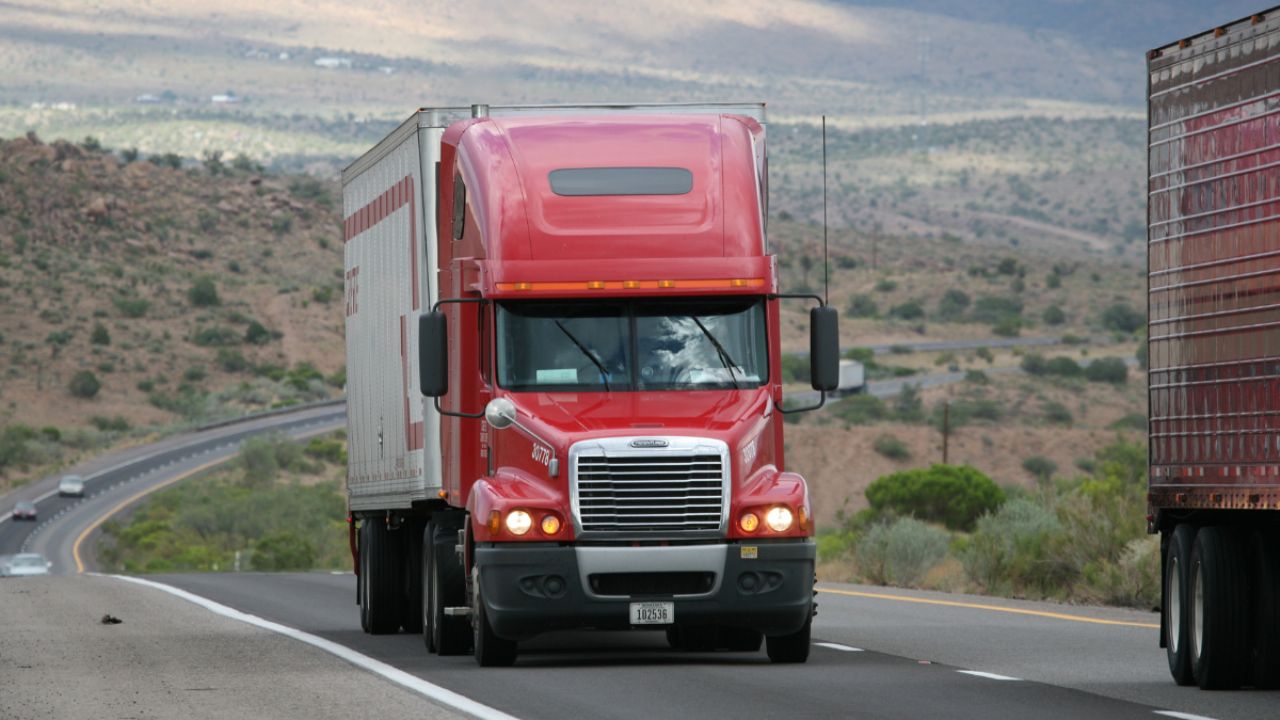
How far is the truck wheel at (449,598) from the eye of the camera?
18.5 metres

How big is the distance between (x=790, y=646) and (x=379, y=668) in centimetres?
308

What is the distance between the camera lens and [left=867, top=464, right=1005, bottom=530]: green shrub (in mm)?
59906

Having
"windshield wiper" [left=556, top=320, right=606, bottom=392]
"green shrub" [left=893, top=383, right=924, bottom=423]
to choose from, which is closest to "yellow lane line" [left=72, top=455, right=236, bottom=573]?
"green shrub" [left=893, top=383, right=924, bottom=423]

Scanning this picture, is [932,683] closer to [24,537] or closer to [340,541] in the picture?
[340,541]

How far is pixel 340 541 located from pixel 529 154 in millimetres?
53586

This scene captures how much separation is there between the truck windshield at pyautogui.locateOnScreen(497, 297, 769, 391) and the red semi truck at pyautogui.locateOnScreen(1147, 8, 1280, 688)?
3118 millimetres

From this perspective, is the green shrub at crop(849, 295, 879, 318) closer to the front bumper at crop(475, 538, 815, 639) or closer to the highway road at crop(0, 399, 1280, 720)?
the highway road at crop(0, 399, 1280, 720)

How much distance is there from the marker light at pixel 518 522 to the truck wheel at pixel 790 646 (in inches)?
87.5

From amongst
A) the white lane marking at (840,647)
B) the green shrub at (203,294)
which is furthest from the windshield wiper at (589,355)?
the green shrub at (203,294)

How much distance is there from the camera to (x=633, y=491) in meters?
16.4

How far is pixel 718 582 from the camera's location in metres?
16.5

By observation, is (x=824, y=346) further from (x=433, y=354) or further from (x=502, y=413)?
(x=433, y=354)

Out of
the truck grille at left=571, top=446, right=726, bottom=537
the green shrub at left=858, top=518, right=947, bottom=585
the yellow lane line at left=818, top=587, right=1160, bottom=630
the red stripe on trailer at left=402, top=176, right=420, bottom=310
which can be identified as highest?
the red stripe on trailer at left=402, top=176, right=420, bottom=310

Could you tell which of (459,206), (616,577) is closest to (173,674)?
(616,577)
